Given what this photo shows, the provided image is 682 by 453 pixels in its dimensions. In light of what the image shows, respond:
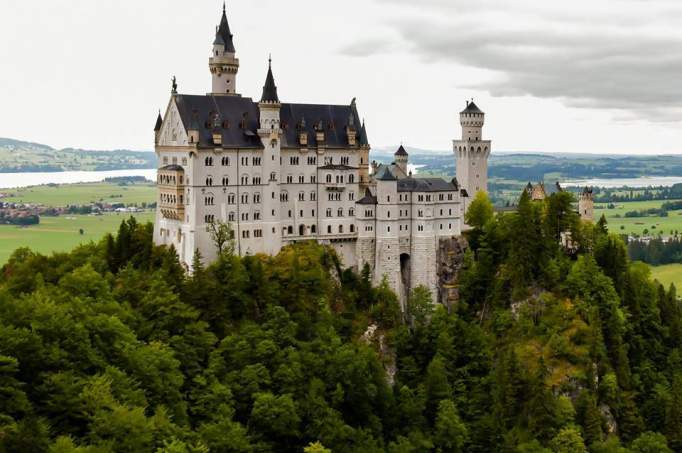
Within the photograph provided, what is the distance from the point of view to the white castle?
9775cm

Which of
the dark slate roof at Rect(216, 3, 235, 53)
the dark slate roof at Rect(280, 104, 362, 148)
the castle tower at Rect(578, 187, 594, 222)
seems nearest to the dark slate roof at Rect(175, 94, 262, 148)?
the dark slate roof at Rect(280, 104, 362, 148)

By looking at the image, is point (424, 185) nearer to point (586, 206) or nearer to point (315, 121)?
point (315, 121)

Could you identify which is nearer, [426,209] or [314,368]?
[314,368]

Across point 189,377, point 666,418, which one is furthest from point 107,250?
point 666,418

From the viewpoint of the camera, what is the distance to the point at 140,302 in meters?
88.8

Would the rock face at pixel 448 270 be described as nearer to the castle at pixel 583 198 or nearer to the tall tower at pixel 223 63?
the castle at pixel 583 198

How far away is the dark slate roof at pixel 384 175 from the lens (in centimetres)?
10606

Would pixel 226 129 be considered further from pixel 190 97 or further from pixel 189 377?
pixel 189 377

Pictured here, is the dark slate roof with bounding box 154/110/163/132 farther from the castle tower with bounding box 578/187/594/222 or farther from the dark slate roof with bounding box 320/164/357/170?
the castle tower with bounding box 578/187/594/222

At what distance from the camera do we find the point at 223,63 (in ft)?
349

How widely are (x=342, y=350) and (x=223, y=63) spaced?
1509 inches

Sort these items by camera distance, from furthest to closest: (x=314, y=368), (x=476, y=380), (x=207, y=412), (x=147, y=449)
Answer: (x=476, y=380), (x=314, y=368), (x=207, y=412), (x=147, y=449)

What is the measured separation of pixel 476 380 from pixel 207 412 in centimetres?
3247

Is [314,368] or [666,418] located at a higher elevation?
[314,368]
